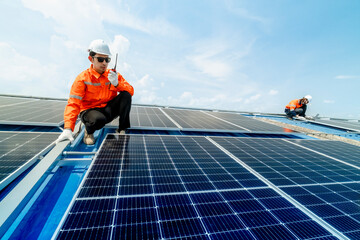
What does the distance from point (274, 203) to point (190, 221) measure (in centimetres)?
183

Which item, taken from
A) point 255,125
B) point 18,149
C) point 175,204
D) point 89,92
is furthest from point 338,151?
point 18,149

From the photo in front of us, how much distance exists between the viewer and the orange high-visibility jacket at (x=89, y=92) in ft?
14.9

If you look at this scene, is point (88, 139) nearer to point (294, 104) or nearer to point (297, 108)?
point (294, 104)

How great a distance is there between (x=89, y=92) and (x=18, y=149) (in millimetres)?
2363

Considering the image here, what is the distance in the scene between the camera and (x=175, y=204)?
270 centimetres

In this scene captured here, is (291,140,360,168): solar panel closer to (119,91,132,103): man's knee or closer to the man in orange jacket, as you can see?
(119,91,132,103): man's knee

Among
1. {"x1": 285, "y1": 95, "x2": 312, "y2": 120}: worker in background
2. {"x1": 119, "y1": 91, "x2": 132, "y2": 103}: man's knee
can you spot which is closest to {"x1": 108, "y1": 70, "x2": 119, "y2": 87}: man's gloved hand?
{"x1": 119, "y1": 91, "x2": 132, "y2": 103}: man's knee

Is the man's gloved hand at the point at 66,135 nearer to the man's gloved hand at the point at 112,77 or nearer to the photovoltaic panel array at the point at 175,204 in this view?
the photovoltaic panel array at the point at 175,204

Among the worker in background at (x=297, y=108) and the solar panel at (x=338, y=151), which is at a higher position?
the worker in background at (x=297, y=108)

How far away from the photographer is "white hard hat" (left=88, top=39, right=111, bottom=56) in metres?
4.95

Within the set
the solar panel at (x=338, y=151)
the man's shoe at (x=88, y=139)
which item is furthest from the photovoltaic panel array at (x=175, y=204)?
the solar panel at (x=338, y=151)

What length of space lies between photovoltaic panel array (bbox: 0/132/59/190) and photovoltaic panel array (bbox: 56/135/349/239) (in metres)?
1.43

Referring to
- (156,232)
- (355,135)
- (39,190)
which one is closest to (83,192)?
(39,190)

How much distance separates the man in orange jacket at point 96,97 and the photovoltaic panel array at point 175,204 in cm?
134
